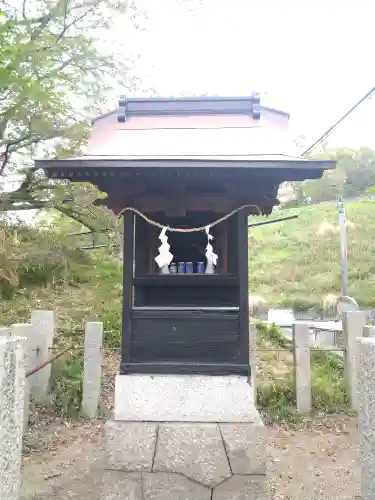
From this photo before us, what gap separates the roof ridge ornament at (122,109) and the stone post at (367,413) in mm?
3174

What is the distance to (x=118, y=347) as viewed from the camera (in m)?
8.17

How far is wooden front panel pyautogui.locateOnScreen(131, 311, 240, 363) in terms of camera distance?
4.12 meters

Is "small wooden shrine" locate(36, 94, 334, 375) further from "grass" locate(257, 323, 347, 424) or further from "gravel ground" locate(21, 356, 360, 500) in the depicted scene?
"grass" locate(257, 323, 347, 424)

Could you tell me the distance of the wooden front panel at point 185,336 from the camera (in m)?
4.12

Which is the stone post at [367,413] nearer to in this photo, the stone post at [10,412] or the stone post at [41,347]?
the stone post at [10,412]

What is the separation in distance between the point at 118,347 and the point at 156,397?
4.45 meters

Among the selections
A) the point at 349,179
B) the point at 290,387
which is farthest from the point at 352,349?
the point at 349,179

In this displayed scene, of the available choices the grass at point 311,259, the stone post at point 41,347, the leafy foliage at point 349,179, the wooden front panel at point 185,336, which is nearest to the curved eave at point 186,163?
the wooden front panel at point 185,336

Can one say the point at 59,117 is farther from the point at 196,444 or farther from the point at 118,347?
the point at 196,444

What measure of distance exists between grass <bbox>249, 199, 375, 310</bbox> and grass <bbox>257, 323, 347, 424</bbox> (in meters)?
7.42

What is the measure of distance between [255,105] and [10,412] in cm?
362

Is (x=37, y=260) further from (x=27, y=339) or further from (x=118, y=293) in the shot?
(x=27, y=339)

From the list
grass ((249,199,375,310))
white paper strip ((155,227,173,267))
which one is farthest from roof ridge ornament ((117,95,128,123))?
grass ((249,199,375,310))

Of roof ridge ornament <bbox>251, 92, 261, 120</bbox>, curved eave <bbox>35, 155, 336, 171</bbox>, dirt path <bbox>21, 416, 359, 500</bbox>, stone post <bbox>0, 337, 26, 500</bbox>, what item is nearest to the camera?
stone post <bbox>0, 337, 26, 500</bbox>
